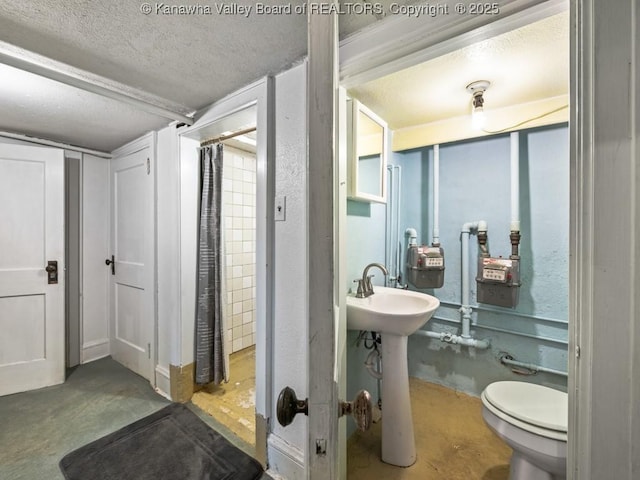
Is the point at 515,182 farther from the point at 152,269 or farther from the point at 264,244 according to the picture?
the point at 152,269

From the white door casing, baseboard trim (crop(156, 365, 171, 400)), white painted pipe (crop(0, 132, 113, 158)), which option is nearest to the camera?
the white door casing

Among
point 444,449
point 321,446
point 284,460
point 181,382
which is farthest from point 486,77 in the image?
point 181,382

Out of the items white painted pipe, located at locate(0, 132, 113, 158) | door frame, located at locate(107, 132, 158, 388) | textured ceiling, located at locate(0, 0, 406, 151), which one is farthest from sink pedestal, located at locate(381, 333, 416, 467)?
white painted pipe, located at locate(0, 132, 113, 158)

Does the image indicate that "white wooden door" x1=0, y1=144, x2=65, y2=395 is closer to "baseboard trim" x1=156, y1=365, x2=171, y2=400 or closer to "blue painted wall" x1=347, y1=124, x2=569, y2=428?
"baseboard trim" x1=156, y1=365, x2=171, y2=400

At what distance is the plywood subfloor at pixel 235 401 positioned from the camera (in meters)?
1.68

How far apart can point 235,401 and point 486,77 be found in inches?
105

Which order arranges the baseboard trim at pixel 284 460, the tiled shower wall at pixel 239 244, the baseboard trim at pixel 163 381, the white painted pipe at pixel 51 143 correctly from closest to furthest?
the baseboard trim at pixel 284 460 < the baseboard trim at pixel 163 381 < the white painted pipe at pixel 51 143 < the tiled shower wall at pixel 239 244

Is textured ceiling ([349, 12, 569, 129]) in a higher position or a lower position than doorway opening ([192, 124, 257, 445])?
higher

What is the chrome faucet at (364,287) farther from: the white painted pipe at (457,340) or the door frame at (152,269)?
the door frame at (152,269)

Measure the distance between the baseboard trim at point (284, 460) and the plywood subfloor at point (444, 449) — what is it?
11.8 inches

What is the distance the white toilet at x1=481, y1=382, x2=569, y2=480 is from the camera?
103 centimetres

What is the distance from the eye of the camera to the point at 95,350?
8.22 feet

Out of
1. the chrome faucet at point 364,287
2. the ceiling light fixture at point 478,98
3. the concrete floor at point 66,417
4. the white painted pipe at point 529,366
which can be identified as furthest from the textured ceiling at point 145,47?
the white painted pipe at point 529,366

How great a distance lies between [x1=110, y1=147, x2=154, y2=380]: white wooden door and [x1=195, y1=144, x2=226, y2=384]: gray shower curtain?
449 millimetres
